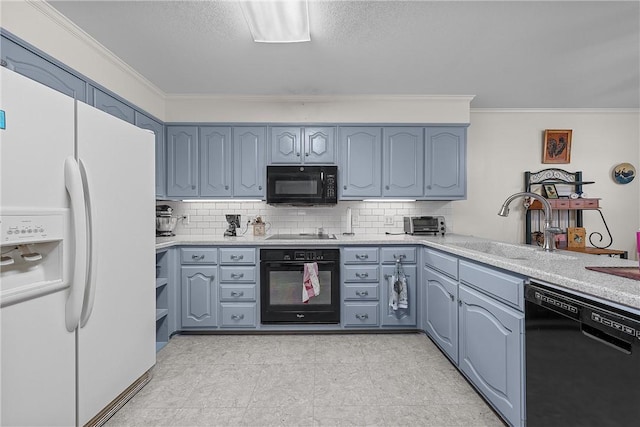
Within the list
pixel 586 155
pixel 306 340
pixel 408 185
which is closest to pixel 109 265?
pixel 306 340

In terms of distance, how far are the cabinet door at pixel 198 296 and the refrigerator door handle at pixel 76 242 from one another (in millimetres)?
1514

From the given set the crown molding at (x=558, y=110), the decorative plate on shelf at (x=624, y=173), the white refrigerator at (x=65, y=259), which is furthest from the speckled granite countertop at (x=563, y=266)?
the decorative plate on shelf at (x=624, y=173)

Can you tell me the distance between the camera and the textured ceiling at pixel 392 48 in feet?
6.20

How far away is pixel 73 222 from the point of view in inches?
53.2

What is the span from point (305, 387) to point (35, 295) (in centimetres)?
155

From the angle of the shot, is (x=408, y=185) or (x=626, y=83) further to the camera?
(x=408, y=185)

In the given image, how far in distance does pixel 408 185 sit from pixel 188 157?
2432 mm

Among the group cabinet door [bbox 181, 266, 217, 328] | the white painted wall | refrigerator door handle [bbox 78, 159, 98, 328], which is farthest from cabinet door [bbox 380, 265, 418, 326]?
refrigerator door handle [bbox 78, 159, 98, 328]

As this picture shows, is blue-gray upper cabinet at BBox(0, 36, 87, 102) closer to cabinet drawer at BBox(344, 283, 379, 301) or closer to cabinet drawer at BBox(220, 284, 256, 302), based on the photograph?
cabinet drawer at BBox(220, 284, 256, 302)

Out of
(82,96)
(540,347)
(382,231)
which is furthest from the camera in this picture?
(382,231)

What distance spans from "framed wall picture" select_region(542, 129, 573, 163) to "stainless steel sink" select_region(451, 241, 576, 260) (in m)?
2.07

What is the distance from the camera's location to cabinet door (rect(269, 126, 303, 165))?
328 cm

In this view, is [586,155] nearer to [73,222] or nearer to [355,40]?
[355,40]

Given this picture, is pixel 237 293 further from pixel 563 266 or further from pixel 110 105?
pixel 563 266
